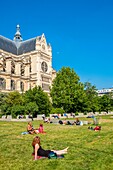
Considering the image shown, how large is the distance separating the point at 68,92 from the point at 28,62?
101ft

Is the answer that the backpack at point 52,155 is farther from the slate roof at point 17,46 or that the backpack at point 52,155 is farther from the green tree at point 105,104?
the slate roof at point 17,46

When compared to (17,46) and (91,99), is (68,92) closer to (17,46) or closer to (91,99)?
(91,99)

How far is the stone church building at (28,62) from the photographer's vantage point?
247 ft

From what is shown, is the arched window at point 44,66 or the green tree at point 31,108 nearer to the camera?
the green tree at point 31,108

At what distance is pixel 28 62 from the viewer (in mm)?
83562

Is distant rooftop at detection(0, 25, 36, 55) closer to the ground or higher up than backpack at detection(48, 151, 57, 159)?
higher up

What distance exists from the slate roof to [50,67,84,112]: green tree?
27.7 meters

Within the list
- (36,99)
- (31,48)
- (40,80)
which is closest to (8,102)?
(36,99)

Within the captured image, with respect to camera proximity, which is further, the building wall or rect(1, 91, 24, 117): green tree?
the building wall

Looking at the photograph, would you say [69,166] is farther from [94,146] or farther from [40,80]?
[40,80]

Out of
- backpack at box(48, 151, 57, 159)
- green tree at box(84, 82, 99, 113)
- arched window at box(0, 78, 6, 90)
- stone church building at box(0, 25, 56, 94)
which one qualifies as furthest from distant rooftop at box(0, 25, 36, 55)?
backpack at box(48, 151, 57, 159)

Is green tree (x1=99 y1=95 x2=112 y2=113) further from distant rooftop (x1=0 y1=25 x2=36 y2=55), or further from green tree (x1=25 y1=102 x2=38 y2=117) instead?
green tree (x1=25 y1=102 x2=38 y2=117)

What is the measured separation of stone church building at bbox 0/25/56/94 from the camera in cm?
7538

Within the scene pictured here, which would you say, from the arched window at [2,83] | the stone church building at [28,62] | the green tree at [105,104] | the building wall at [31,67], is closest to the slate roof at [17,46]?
the stone church building at [28,62]
